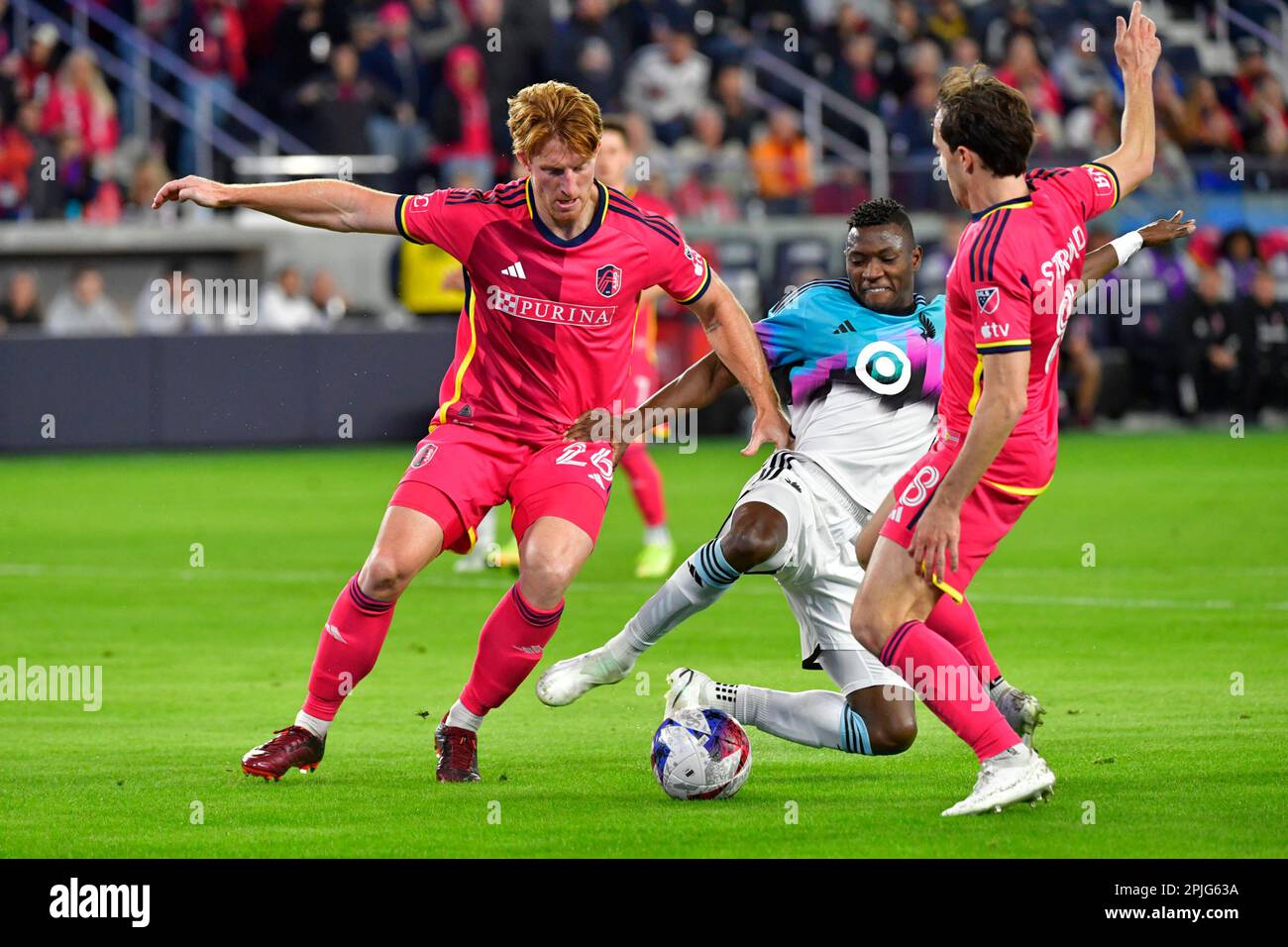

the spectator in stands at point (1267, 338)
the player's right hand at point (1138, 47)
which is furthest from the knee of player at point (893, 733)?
the spectator in stands at point (1267, 338)

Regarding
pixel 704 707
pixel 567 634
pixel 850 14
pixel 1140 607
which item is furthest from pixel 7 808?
pixel 850 14

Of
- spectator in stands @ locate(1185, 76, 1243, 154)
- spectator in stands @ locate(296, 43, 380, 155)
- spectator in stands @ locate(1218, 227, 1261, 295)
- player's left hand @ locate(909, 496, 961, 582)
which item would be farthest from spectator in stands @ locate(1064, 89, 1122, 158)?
player's left hand @ locate(909, 496, 961, 582)

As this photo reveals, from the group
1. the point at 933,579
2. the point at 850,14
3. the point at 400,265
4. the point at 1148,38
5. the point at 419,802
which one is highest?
the point at 850,14

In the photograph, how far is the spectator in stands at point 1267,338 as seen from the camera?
82.4 ft

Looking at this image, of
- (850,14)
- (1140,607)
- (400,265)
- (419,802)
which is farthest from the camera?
(850,14)

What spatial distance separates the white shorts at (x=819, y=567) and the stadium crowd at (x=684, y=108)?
1540 centimetres

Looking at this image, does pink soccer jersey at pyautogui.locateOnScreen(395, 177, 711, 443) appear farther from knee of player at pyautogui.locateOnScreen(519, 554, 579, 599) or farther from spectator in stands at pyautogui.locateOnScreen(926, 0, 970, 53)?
spectator in stands at pyautogui.locateOnScreen(926, 0, 970, 53)

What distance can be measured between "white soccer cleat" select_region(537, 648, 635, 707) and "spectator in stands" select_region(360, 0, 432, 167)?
16782 millimetres

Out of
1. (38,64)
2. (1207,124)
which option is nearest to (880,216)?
(38,64)

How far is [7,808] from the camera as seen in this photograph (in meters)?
6.68

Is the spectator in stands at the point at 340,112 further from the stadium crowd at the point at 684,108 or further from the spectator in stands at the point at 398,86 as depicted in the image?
the spectator in stands at the point at 398,86

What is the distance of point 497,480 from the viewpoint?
24.1 feet

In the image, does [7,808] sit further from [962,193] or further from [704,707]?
[962,193]

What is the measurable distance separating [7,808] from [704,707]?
7.54ft
